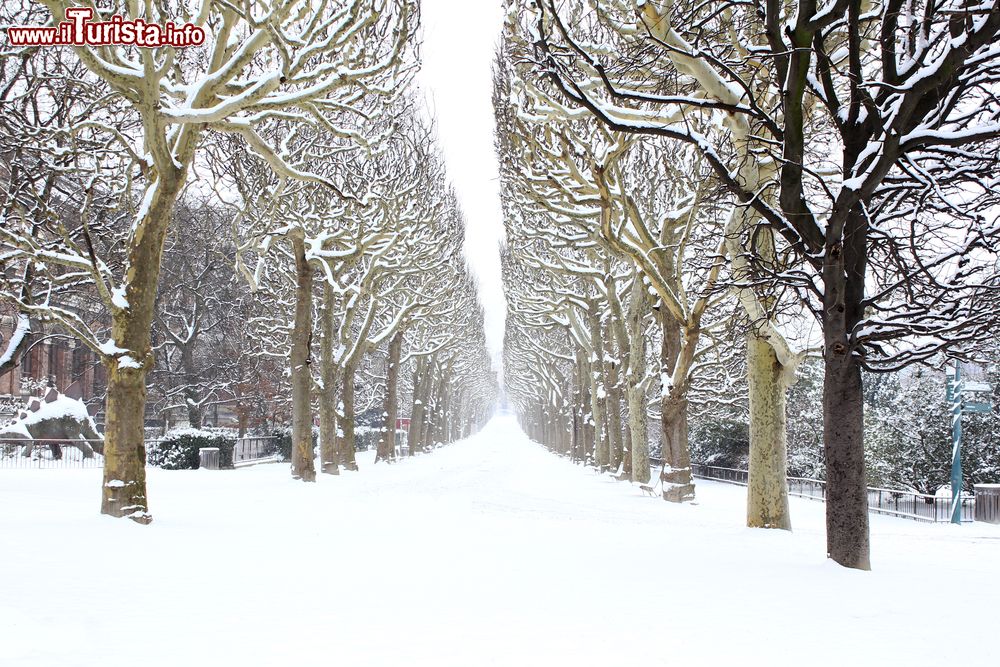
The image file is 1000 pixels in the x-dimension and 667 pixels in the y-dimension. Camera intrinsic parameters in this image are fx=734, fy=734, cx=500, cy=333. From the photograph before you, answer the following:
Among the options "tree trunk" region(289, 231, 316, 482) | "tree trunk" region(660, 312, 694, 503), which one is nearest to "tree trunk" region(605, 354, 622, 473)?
"tree trunk" region(660, 312, 694, 503)

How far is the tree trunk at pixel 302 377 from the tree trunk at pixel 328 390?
8.72ft

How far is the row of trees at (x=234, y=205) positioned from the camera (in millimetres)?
9609

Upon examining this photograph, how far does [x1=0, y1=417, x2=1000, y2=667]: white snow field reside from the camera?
15.4ft

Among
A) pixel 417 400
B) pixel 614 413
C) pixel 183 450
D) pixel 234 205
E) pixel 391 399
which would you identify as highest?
pixel 234 205

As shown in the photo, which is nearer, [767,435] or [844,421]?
[844,421]

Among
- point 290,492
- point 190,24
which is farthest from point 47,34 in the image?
point 290,492

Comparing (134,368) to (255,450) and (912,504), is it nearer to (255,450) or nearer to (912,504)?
(912,504)

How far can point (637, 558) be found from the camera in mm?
8125

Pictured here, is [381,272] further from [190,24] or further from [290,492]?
[190,24]

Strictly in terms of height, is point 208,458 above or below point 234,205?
below

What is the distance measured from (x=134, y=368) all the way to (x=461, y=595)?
19.0 ft

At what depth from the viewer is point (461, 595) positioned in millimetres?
6285

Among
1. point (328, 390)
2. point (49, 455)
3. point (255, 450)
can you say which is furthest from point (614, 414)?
point (49, 455)

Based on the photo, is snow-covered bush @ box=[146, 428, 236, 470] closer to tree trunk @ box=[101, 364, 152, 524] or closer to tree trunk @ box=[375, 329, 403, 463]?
tree trunk @ box=[375, 329, 403, 463]
